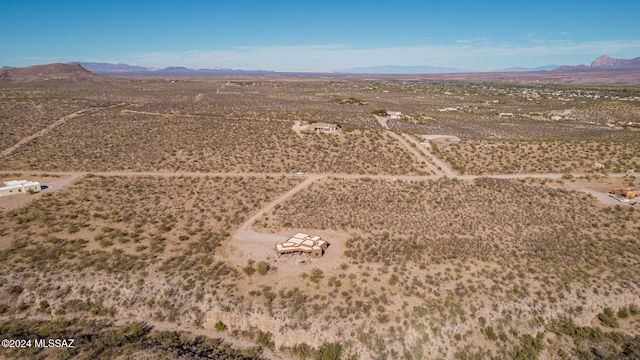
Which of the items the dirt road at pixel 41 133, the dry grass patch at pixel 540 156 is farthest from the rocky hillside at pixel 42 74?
the dry grass patch at pixel 540 156

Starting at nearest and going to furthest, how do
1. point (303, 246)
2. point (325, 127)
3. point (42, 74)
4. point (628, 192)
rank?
point (303, 246) < point (628, 192) < point (325, 127) < point (42, 74)

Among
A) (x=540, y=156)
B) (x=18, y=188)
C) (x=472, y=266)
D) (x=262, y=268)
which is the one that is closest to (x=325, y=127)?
(x=540, y=156)

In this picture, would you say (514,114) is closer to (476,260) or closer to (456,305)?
(476,260)

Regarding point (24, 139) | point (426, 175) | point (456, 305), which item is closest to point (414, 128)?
point (426, 175)

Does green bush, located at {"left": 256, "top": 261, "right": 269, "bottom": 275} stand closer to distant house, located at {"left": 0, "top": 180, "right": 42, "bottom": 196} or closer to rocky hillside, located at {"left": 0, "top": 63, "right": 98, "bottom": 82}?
distant house, located at {"left": 0, "top": 180, "right": 42, "bottom": 196}

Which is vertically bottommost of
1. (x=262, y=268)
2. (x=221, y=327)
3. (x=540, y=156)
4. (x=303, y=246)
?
(x=221, y=327)

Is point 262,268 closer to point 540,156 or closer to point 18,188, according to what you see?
point 18,188
